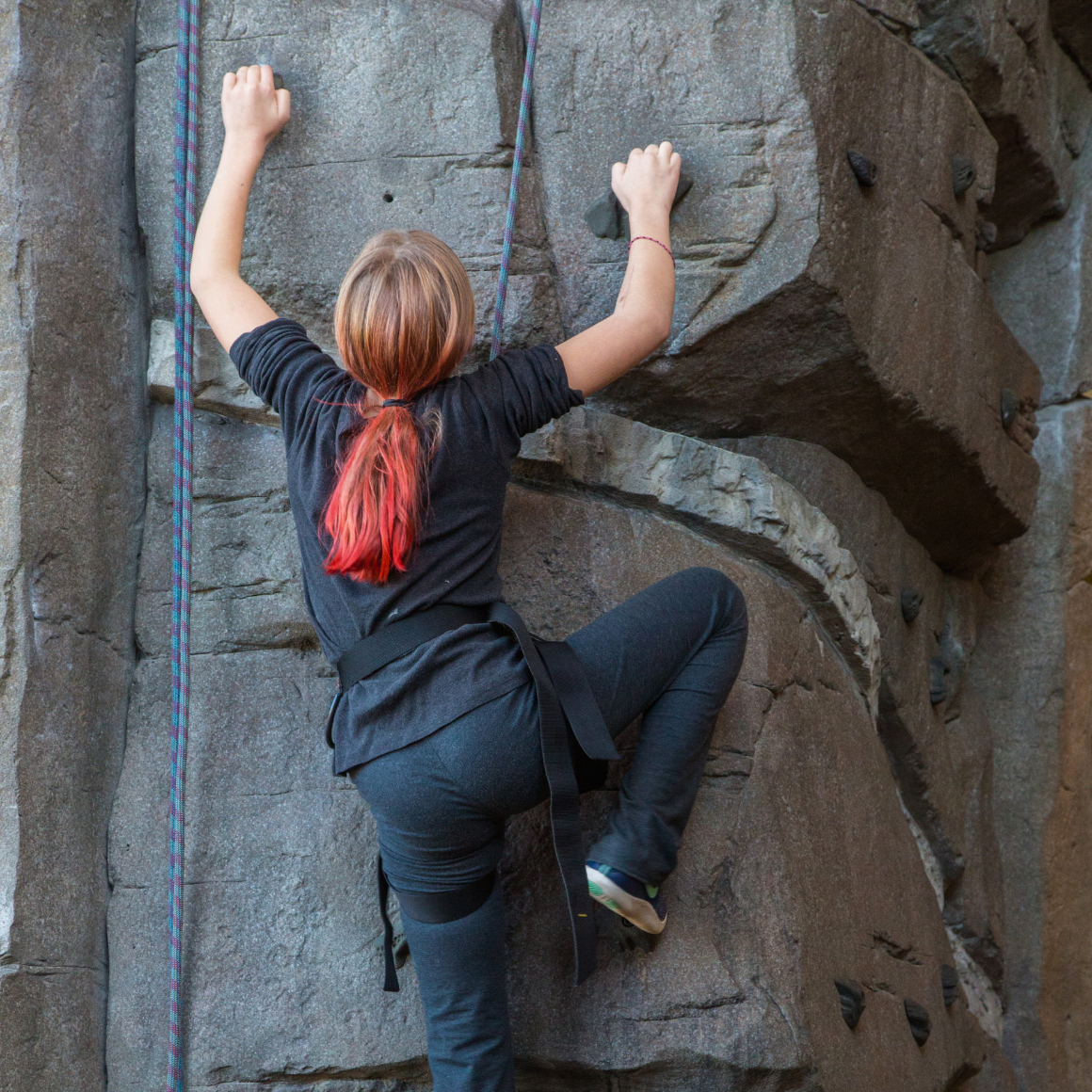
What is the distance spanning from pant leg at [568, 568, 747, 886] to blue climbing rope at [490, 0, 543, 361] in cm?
57

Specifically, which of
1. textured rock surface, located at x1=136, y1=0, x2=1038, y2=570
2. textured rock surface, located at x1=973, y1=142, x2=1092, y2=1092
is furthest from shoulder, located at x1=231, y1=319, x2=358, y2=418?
textured rock surface, located at x1=973, y1=142, x2=1092, y2=1092

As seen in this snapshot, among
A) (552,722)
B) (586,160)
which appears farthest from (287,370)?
(586,160)

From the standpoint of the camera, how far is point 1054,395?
387 centimetres

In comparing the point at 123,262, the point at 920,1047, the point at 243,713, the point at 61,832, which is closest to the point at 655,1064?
the point at 920,1047

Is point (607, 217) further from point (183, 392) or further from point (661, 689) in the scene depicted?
point (661, 689)

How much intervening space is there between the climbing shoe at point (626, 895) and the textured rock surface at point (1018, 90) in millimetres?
2129

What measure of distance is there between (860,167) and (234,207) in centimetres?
125

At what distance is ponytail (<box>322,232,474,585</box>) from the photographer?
1.82m

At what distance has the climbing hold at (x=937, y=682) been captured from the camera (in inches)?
131

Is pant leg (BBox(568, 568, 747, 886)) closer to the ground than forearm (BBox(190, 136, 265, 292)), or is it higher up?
closer to the ground

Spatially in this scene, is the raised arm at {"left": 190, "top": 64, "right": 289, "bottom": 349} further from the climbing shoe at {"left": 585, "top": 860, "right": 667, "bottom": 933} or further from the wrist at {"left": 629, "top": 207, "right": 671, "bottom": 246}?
the climbing shoe at {"left": 585, "top": 860, "right": 667, "bottom": 933}

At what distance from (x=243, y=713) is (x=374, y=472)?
0.75 meters

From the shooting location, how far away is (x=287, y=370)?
201 centimetres

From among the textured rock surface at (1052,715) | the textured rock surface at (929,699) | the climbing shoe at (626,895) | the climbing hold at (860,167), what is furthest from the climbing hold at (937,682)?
the climbing shoe at (626,895)
